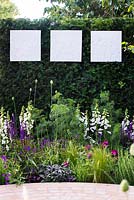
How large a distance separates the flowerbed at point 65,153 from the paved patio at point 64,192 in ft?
1.00

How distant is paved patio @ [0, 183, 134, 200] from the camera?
2.36 metres

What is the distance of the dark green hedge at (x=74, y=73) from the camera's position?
18.0 feet

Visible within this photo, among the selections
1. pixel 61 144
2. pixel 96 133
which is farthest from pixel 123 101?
pixel 61 144

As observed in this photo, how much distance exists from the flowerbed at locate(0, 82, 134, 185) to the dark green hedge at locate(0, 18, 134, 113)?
0.51 meters

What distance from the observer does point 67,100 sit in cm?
520

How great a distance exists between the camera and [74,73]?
551 centimetres

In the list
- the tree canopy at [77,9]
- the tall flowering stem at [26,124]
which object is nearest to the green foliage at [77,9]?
the tree canopy at [77,9]

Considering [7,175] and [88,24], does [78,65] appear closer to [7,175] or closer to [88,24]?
[88,24]

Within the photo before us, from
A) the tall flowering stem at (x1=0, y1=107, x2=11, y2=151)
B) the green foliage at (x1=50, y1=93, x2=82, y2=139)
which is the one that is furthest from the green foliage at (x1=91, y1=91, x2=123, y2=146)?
the tall flowering stem at (x1=0, y1=107, x2=11, y2=151)

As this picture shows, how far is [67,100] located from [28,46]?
93 cm

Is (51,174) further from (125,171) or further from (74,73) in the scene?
(74,73)

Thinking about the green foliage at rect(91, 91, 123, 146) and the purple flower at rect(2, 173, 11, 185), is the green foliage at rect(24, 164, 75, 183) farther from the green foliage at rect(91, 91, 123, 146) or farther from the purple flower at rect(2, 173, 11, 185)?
the green foliage at rect(91, 91, 123, 146)

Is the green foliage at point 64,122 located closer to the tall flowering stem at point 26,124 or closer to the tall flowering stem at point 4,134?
the tall flowering stem at point 26,124

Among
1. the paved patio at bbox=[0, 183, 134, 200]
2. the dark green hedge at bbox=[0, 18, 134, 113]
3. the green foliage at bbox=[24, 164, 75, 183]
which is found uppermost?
the dark green hedge at bbox=[0, 18, 134, 113]
